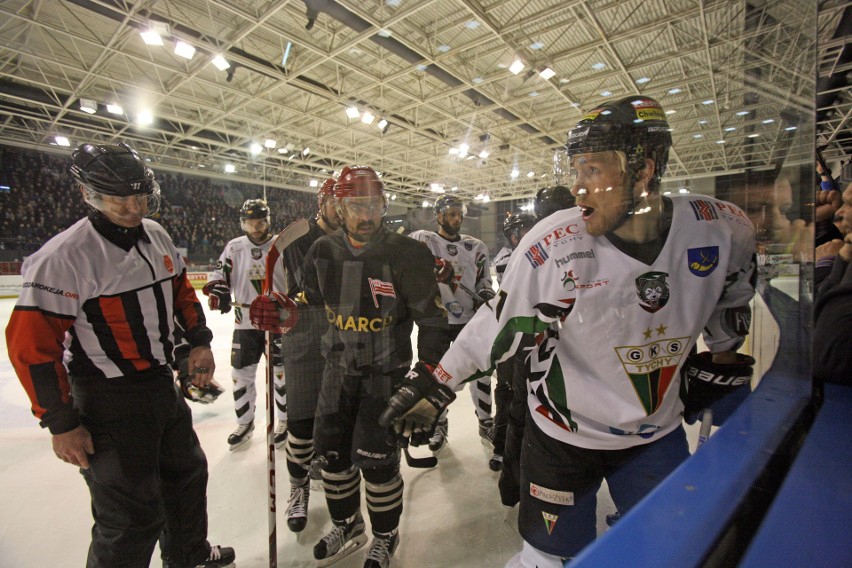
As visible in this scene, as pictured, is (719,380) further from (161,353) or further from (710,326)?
(161,353)

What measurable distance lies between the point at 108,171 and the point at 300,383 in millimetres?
1140

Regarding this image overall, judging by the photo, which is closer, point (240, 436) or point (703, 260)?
point (703, 260)

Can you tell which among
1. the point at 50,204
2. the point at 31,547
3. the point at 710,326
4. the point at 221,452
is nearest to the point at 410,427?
the point at 710,326

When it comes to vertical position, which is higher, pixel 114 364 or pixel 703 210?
pixel 703 210

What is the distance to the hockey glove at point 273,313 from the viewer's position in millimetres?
1589

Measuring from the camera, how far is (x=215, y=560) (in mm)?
1533

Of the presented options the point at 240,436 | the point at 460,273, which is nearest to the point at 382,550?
the point at 240,436

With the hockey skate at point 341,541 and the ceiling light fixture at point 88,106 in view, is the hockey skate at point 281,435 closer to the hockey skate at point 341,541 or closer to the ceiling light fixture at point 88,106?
the hockey skate at point 341,541

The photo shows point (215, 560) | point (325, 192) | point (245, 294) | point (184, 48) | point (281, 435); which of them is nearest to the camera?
point (215, 560)

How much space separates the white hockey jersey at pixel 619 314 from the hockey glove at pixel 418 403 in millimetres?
32

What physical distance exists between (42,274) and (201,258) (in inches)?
88.4

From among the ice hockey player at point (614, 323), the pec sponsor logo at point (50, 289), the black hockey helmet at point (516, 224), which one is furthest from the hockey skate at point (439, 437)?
the pec sponsor logo at point (50, 289)

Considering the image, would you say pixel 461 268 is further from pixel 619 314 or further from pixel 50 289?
pixel 50 289

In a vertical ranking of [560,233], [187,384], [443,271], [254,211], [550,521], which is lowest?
[550,521]
